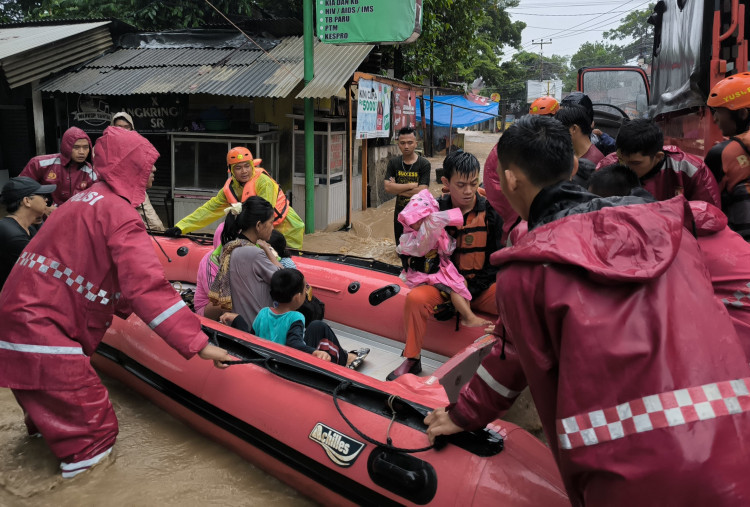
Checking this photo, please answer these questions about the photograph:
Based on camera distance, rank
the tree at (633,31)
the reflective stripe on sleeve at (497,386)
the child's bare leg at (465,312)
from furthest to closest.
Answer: the tree at (633,31) → the child's bare leg at (465,312) → the reflective stripe on sleeve at (497,386)

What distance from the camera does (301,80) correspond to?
7691 millimetres

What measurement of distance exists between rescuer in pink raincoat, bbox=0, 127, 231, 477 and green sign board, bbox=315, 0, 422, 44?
4619 millimetres

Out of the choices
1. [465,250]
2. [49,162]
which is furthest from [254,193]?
[465,250]

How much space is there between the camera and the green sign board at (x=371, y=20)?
22.1 ft

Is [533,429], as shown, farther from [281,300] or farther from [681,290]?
[681,290]

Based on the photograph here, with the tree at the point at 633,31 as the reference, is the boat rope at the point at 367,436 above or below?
below

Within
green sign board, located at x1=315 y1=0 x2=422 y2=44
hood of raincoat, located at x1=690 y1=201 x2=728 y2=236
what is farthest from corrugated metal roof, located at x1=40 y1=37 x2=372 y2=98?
hood of raincoat, located at x1=690 y1=201 x2=728 y2=236

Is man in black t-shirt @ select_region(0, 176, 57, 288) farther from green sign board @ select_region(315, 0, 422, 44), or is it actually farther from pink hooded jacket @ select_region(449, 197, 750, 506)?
green sign board @ select_region(315, 0, 422, 44)

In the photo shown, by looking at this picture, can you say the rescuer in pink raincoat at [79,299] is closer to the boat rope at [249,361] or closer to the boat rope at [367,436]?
the boat rope at [249,361]

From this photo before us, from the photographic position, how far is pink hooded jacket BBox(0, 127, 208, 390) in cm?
261

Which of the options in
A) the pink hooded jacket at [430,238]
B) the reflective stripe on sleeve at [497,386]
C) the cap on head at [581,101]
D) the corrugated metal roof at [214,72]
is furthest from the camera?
the corrugated metal roof at [214,72]

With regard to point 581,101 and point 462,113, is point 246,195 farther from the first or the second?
point 462,113

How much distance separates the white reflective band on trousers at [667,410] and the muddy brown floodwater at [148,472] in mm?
1961

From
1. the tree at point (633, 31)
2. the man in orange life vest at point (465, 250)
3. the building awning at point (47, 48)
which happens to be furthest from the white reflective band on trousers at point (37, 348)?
the tree at point (633, 31)
